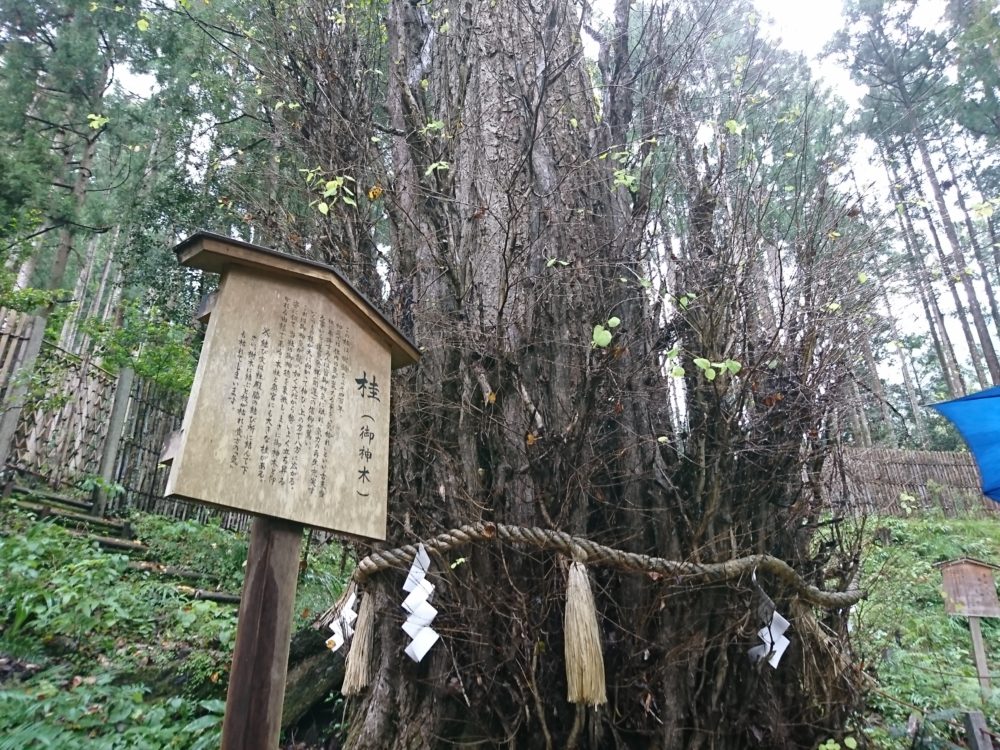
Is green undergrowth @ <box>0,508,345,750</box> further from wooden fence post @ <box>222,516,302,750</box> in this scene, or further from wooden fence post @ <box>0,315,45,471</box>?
wooden fence post @ <box>222,516,302,750</box>

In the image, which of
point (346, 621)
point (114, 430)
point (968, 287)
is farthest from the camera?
point (968, 287)

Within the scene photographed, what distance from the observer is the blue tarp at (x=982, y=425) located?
5.80 metres

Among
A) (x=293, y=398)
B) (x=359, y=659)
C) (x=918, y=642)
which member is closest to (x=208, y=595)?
(x=359, y=659)

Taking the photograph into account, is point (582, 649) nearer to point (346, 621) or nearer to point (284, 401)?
point (346, 621)

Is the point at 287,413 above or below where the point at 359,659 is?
above

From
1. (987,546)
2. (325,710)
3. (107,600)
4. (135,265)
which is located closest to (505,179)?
(325,710)

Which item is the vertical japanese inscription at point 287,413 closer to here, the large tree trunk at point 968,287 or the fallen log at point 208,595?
the fallen log at point 208,595

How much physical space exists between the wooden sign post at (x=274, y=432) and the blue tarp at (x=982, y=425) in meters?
5.71

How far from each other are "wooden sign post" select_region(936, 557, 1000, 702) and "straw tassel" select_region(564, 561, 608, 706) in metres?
3.52

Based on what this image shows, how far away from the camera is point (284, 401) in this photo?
2.12m

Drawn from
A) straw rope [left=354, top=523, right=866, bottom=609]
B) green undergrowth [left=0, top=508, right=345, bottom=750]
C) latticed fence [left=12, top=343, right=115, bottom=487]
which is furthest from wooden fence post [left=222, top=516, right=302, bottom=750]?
latticed fence [left=12, top=343, right=115, bottom=487]

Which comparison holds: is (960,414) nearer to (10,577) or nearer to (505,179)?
(505,179)

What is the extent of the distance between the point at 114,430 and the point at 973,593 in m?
7.91

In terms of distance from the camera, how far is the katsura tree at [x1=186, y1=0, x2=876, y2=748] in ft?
9.02
